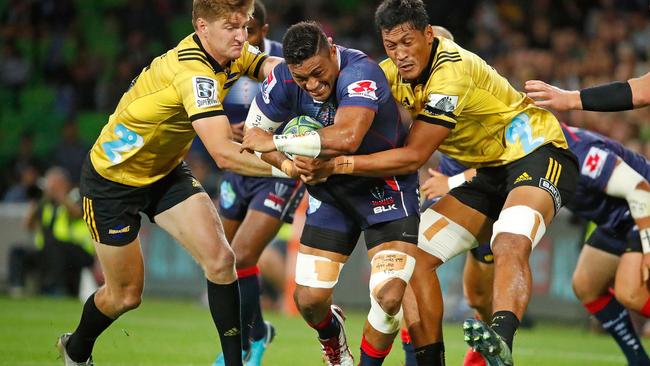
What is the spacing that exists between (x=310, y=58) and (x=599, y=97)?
1.90m

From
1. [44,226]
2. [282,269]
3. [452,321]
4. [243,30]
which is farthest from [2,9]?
[243,30]

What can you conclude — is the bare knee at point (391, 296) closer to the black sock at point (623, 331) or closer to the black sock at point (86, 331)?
the black sock at point (86, 331)

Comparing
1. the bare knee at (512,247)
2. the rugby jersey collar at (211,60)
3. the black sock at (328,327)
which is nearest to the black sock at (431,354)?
the bare knee at (512,247)

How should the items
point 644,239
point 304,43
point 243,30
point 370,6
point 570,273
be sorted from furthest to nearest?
point 370,6 < point 570,273 < point 644,239 < point 243,30 < point 304,43

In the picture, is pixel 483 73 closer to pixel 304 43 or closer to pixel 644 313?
pixel 304 43

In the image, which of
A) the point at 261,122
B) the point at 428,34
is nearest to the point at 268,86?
the point at 261,122

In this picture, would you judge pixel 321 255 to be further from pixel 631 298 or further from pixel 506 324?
pixel 631 298

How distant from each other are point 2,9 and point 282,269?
887cm

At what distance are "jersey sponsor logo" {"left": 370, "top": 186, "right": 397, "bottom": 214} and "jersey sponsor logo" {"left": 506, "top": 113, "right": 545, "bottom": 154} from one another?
3.19ft

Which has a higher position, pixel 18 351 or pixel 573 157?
pixel 573 157

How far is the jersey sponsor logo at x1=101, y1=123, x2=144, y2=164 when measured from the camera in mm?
7160

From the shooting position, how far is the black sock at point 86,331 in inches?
289

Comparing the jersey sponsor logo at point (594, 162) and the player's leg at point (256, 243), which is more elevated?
the jersey sponsor logo at point (594, 162)

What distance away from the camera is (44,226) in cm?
1559
